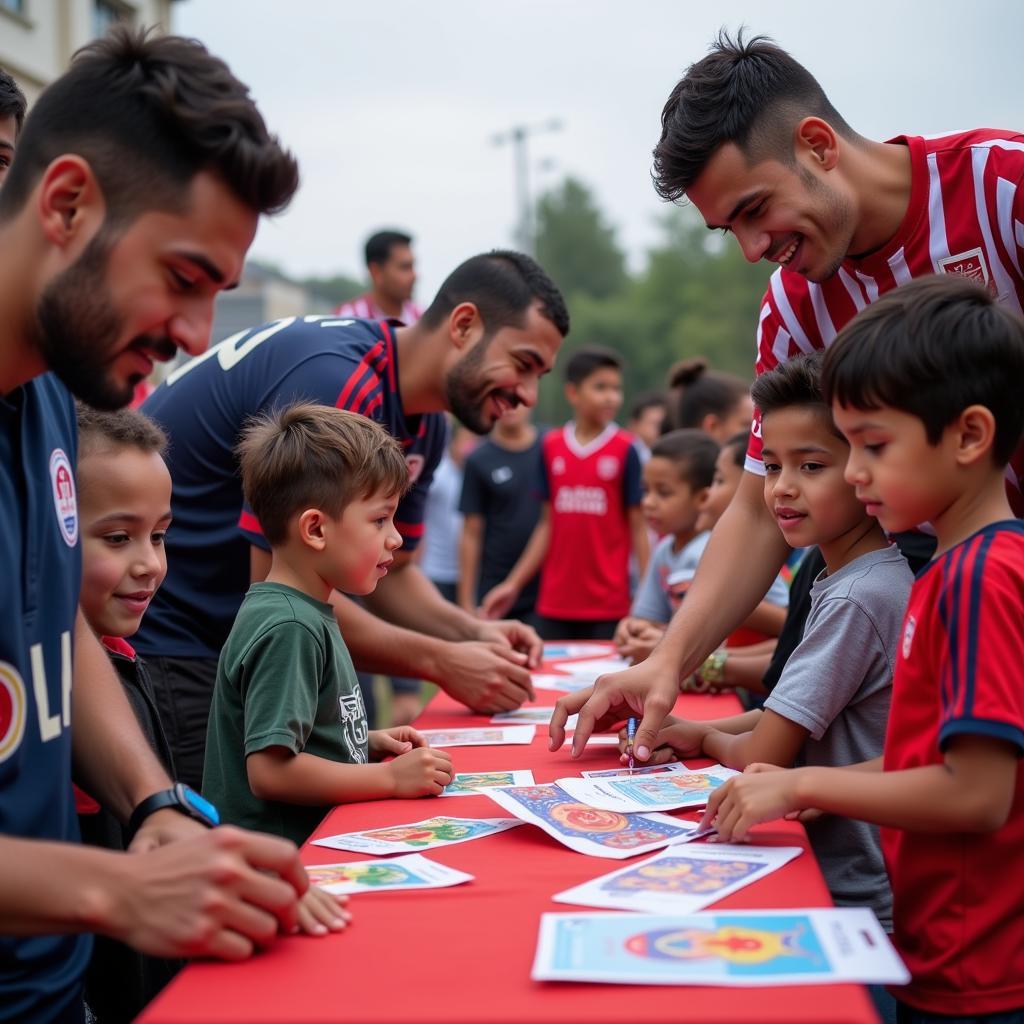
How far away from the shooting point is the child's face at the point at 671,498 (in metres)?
4.45

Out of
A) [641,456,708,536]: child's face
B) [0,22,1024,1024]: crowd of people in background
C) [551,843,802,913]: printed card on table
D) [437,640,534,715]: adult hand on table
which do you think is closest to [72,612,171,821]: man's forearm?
[0,22,1024,1024]: crowd of people in background

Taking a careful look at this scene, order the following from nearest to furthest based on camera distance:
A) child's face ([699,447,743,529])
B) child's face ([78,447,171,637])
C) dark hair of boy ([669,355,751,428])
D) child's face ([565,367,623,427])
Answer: child's face ([78,447,171,637]) < child's face ([699,447,743,529]) < dark hair of boy ([669,355,751,428]) < child's face ([565,367,623,427])

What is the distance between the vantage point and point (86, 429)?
2.27m

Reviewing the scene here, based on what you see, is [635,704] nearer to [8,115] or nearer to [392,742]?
[392,742]

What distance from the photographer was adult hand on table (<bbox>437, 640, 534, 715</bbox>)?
2.92 metres

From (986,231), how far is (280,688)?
5.49 feet

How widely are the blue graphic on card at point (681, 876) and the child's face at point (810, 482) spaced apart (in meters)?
0.82

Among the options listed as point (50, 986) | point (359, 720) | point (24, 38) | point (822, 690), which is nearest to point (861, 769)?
point (822, 690)

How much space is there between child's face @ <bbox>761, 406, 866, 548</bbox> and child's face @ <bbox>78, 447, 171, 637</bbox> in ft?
4.25

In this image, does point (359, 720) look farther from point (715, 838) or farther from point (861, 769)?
Answer: point (861, 769)

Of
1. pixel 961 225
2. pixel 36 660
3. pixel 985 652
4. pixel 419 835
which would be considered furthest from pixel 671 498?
pixel 36 660

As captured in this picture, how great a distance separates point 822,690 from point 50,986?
136 centimetres

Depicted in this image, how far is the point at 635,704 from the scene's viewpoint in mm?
2330

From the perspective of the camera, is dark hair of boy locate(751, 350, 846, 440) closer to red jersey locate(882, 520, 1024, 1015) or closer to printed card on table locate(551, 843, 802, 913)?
red jersey locate(882, 520, 1024, 1015)
